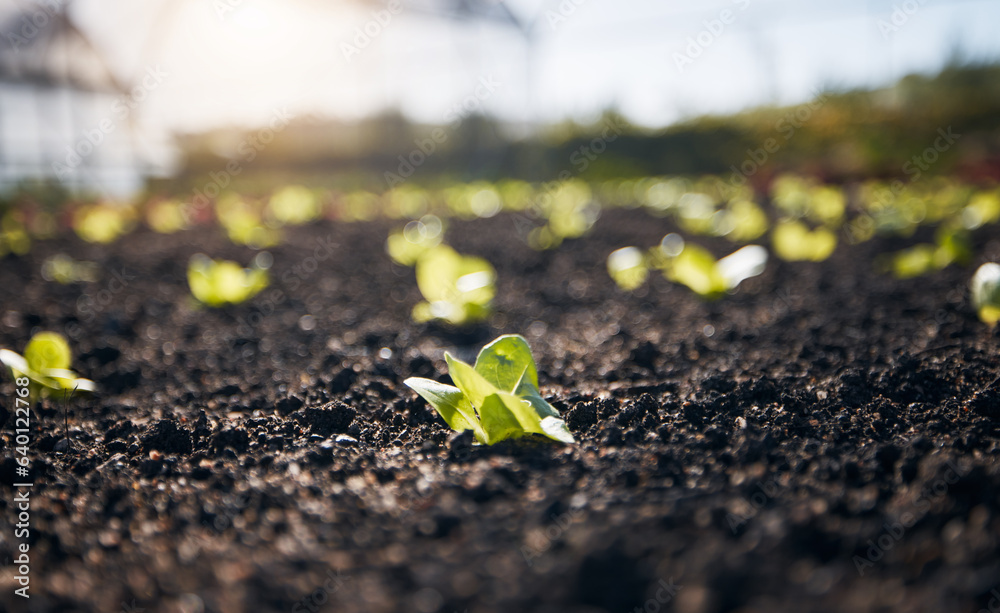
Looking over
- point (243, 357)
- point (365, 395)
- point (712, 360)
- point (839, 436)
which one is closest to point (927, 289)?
point (712, 360)

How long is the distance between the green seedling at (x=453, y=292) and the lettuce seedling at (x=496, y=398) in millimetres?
749

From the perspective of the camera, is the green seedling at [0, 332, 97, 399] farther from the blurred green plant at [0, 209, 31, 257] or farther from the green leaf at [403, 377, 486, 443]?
the blurred green plant at [0, 209, 31, 257]

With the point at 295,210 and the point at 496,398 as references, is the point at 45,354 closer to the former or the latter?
the point at 496,398

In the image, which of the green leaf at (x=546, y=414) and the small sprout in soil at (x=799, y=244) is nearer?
the green leaf at (x=546, y=414)

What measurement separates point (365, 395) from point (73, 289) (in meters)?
2.49

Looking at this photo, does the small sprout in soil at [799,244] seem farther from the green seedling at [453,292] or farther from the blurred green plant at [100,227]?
the blurred green plant at [100,227]

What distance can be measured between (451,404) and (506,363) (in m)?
0.16

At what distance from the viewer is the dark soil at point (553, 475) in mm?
755

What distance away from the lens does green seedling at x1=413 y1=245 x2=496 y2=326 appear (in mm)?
2080

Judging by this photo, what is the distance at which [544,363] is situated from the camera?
183 centimetres

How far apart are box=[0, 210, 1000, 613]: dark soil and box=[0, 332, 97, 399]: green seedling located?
0.08 meters

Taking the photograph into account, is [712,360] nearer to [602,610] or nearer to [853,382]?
[853,382]

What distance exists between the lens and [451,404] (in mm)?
1217

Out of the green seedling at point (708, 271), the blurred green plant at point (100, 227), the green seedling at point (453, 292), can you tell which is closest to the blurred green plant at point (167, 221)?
the blurred green plant at point (100, 227)
